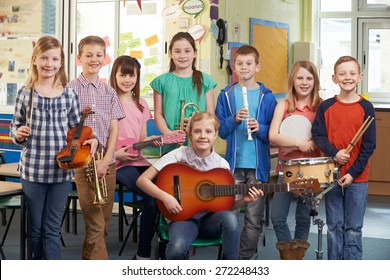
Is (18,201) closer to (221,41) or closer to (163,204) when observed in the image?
(163,204)

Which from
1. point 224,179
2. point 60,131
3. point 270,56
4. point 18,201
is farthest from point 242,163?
point 270,56

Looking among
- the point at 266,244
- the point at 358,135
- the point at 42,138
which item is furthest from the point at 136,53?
the point at 358,135

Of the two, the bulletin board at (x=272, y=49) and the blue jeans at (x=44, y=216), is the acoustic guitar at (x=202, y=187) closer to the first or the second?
the blue jeans at (x=44, y=216)

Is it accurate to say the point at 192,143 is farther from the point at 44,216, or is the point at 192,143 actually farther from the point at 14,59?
the point at 14,59

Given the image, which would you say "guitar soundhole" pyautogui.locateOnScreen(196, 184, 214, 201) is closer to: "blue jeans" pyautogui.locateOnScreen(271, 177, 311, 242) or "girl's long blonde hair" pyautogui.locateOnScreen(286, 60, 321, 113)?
"blue jeans" pyautogui.locateOnScreen(271, 177, 311, 242)

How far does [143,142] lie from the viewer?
435 centimetres

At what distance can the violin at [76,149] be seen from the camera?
135 inches

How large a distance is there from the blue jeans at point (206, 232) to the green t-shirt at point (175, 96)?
0.90 meters

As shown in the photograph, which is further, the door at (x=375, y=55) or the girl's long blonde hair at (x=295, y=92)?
the door at (x=375, y=55)

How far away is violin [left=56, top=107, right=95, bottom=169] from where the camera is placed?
11.3ft

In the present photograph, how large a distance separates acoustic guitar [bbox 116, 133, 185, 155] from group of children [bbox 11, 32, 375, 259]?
0.03 m

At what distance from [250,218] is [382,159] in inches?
167

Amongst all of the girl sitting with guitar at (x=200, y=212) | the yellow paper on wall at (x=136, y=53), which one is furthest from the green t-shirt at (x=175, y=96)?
the yellow paper on wall at (x=136, y=53)

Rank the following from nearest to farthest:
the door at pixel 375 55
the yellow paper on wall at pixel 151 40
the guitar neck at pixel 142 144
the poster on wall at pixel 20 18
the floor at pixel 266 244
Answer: the guitar neck at pixel 142 144, the floor at pixel 266 244, the yellow paper on wall at pixel 151 40, the poster on wall at pixel 20 18, the door at pixel 375 55
